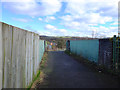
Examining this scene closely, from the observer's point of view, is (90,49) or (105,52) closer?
(105,52)

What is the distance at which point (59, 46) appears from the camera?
103ft

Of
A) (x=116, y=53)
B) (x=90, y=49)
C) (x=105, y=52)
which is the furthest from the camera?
(x=90, y=49)

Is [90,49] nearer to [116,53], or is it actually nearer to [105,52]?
[105,52]

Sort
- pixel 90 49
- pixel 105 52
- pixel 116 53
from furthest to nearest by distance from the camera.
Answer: pixel 90 49 → pixel 105 52 → pixel 116 53

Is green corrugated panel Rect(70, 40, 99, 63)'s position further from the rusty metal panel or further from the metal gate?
the metal gate

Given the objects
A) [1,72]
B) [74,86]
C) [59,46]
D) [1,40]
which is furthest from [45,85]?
[59,46]

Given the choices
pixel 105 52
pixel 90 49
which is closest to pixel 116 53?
pixel 105 52

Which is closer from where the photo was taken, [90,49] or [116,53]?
[116,53]

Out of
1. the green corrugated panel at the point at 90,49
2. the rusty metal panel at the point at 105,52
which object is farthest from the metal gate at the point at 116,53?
the green corrugated panel at the point at 90,49

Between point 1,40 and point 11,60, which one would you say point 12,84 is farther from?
Result: point 1,40

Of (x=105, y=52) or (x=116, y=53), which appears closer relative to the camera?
(x=116, y=53)

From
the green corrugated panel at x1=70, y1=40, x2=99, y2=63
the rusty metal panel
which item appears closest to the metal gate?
the rusty metal panel

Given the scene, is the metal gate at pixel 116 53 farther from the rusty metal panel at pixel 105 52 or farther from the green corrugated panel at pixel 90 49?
the green corrugated panel at pixel 90 49

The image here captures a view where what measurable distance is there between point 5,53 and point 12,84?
73cm
